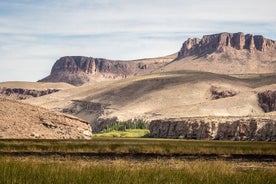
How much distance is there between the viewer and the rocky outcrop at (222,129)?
10069 cm

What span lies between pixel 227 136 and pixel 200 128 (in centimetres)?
898

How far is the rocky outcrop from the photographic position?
101 meters

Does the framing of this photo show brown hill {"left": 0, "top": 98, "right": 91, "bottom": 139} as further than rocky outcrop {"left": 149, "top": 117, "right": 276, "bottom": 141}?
No

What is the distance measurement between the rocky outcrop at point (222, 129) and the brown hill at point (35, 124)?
34.0 m

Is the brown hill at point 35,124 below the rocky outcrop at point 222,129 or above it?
Result: above

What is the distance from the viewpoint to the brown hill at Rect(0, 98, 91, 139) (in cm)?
7206

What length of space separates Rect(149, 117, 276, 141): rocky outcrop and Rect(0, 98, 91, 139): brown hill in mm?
34043

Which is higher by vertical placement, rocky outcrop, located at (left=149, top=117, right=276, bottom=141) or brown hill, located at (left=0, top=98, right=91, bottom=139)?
brown hill, located at (left=0, top=98, right=91, bottom=139)

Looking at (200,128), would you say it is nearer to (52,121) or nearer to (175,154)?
(52,121)

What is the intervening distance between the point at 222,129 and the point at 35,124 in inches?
1790

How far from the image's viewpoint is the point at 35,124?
246 feet

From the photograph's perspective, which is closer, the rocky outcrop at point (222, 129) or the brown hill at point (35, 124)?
the brown hill at point (35, 124)

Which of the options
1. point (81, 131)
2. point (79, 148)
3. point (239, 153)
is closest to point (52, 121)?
point (81, 131)

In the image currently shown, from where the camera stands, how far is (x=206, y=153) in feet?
136
